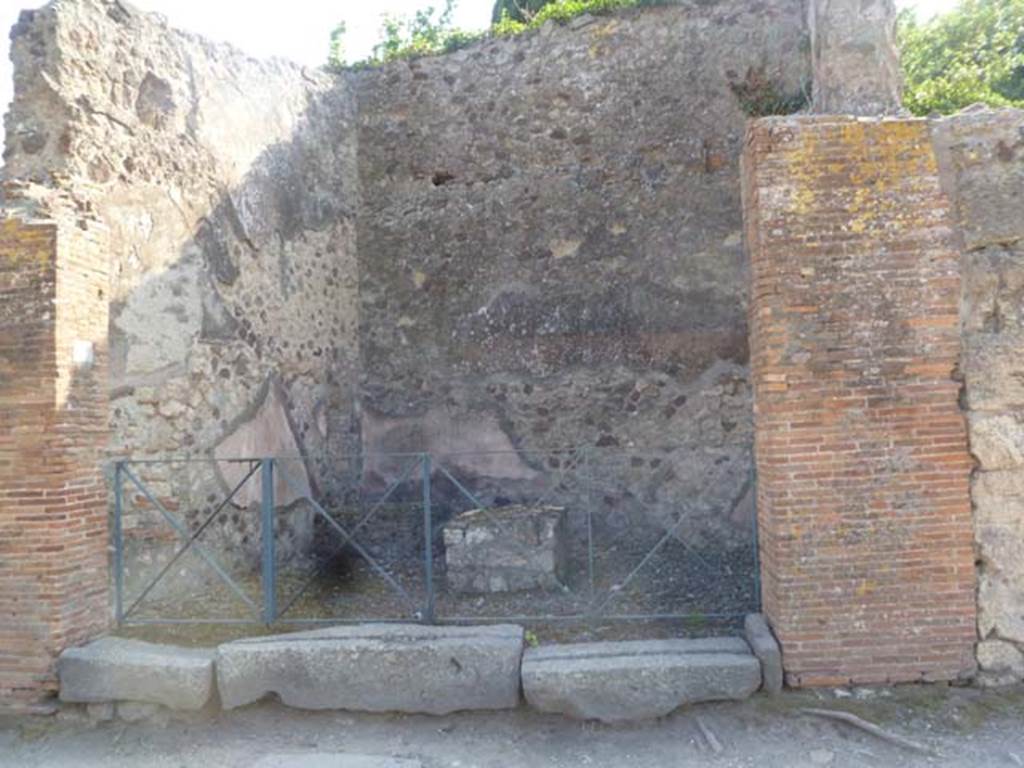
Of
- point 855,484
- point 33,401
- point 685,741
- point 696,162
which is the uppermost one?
point 696,162

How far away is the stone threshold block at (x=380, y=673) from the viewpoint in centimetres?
433

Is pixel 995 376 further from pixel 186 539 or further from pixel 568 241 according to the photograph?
pixel 186 539

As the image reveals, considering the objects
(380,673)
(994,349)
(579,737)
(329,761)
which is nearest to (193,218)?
(380,673)

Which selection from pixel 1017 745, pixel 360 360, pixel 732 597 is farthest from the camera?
pixel 360 360

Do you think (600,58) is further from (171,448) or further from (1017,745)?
(1017,745)

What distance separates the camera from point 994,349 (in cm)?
422

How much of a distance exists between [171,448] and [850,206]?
15.4 ft

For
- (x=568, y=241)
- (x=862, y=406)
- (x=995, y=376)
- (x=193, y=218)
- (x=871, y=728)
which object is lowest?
(x=871, y=728)

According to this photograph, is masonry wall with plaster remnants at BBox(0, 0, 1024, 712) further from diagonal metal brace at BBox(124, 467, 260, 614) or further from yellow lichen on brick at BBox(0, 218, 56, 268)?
yellow lichen on brick at BBox(0, 218, 56, 268)

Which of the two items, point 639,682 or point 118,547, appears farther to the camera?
point 118,547

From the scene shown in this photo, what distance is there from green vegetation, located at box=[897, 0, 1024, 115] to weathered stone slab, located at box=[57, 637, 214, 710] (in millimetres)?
10827

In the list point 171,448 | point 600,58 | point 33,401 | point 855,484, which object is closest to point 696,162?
point 600,58

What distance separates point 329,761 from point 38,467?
2222 millimetres

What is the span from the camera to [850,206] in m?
4.25
